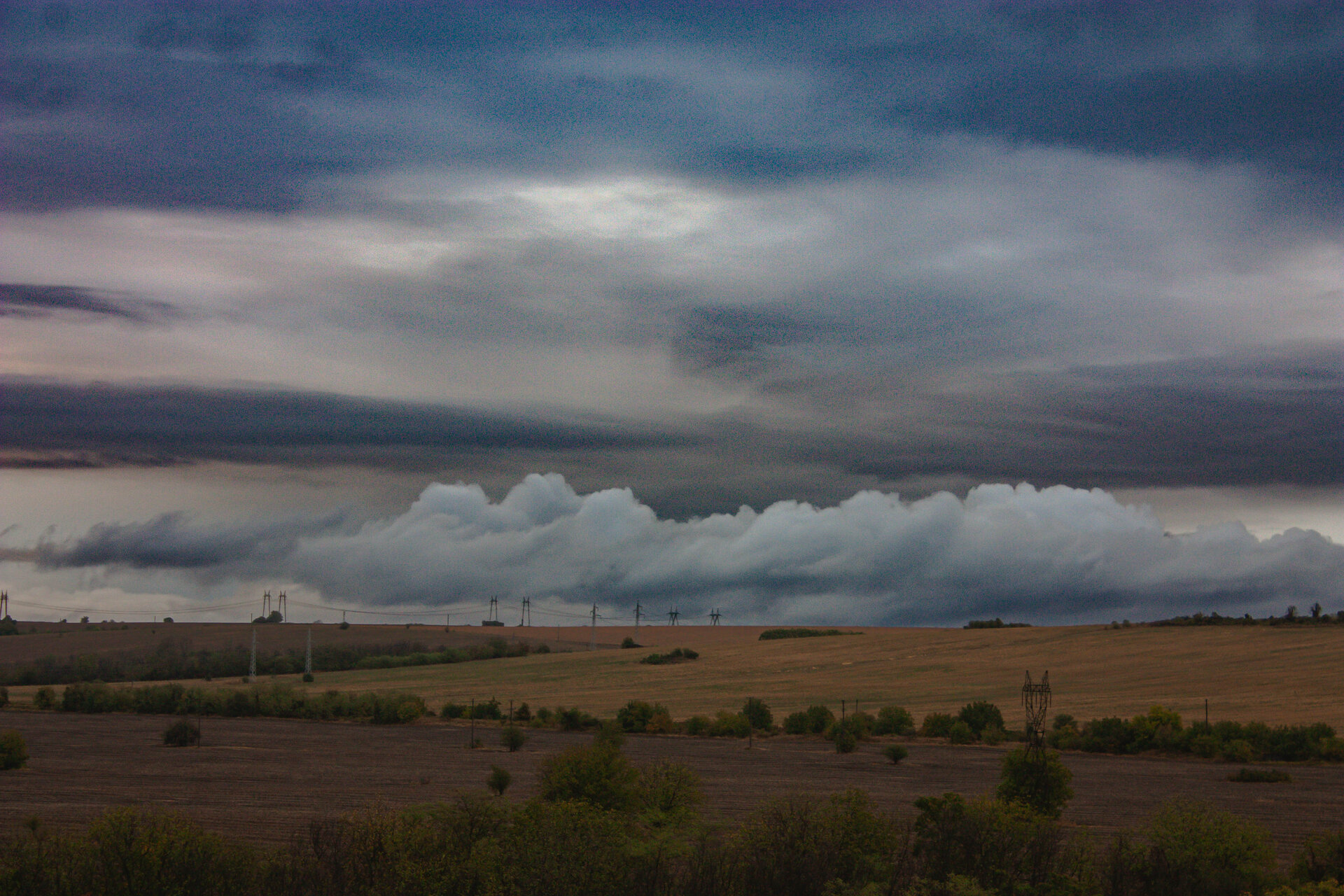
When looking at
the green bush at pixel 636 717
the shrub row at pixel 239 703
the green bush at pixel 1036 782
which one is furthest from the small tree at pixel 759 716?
the green bush at pixel 1036 782

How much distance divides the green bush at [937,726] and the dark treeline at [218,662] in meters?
97.9

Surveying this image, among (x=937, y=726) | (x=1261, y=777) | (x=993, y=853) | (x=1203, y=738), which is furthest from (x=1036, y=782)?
(x=937, y=726)

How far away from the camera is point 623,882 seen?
20266 millimetres

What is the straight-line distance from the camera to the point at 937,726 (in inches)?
3285

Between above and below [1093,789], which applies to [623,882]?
above

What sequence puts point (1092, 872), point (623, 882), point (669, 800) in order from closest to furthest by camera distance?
point (623, 882), point (1092, 872), point (669, 800)

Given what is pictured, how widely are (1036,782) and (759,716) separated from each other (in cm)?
5522

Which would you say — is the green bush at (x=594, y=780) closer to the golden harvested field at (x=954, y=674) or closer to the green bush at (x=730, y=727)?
the green bush at (x=730, y=727)

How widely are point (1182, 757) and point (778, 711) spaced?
3597 cm

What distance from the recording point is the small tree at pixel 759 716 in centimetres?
8781

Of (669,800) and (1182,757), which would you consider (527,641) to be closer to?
(1182,757)

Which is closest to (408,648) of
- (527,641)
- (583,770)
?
(527,641)

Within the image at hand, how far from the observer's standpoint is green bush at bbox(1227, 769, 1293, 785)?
58.4 meters

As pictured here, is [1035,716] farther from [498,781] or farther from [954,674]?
[954,674]
